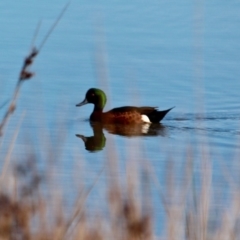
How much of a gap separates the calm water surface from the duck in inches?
5.3

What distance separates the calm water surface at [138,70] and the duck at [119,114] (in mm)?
134

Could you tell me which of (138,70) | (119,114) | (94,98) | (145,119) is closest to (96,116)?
(94,98)

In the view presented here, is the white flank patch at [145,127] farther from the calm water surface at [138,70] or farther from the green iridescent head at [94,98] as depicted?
the green iridescent head at [94,98]

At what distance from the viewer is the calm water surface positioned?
7.50 meters

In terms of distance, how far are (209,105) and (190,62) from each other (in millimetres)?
1392

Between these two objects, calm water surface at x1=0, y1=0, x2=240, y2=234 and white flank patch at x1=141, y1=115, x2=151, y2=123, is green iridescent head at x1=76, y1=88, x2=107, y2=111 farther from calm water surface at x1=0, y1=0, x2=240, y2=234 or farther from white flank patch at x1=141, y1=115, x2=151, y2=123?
white flank patch at x1=141, y1=115, x2=151, y2=123

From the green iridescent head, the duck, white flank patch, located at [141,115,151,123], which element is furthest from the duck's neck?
white flank patch, located at [141,115,151,123]

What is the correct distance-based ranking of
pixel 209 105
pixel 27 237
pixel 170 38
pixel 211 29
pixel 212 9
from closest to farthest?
pixel 27 237, pixel 209 105, pixel 170 38, pixel 211 29, pixel 212 9

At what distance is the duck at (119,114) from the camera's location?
8562mm

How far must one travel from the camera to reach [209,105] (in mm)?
8977

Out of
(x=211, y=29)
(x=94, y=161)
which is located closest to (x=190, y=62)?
(x=211, y=29)

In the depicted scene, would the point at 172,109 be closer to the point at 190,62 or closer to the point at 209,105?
the point at 209,105

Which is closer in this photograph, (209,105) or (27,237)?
(27,237)

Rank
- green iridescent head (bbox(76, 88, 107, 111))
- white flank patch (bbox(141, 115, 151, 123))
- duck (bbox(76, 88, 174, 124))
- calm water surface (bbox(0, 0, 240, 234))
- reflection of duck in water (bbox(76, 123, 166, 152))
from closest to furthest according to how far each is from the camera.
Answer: calm water surface (bbox(0, 0, 240, 234)) < reflection of duck in water (bbox(76, 123, 166, 152)) < duck (bbox(76, 88, 174, 124)) < white flank patch (bbox(141, 115, 151, 123)) < green iridescent head (bbox(76, 88, 107, 111))
